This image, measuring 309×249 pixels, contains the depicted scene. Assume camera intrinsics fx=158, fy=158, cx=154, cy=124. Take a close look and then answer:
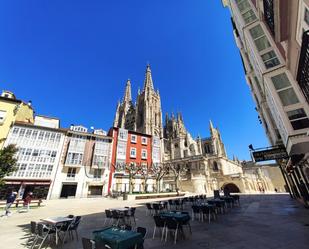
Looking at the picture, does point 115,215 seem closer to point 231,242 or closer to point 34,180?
point 231,242

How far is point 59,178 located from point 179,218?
2644cm

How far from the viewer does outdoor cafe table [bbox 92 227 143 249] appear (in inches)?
152

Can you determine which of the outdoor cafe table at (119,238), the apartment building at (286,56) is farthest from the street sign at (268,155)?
the outdoor cafe table at (119,238)

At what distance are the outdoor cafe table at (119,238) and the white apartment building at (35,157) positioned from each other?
1034 inches

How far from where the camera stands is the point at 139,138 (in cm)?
3584

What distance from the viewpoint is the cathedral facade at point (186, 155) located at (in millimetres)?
37000

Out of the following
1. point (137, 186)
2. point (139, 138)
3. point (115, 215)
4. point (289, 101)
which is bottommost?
point (115, 215)

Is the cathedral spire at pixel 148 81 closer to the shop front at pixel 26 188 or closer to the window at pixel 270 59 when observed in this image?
the shop front at pixel 26 188

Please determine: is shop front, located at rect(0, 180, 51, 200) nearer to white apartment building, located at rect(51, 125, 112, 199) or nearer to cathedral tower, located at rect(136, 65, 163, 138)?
white apartment building, located at rect(51, 125, 112, 199)

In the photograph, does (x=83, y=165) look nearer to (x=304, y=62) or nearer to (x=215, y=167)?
(x=304, y=62)

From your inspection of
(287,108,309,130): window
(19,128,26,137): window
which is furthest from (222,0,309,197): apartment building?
Answer: (19,128,26,137): window

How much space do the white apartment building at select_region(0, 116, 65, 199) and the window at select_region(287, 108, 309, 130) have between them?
30.4 m

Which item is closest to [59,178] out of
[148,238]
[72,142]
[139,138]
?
[72,142]

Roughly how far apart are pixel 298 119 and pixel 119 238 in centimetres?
941
